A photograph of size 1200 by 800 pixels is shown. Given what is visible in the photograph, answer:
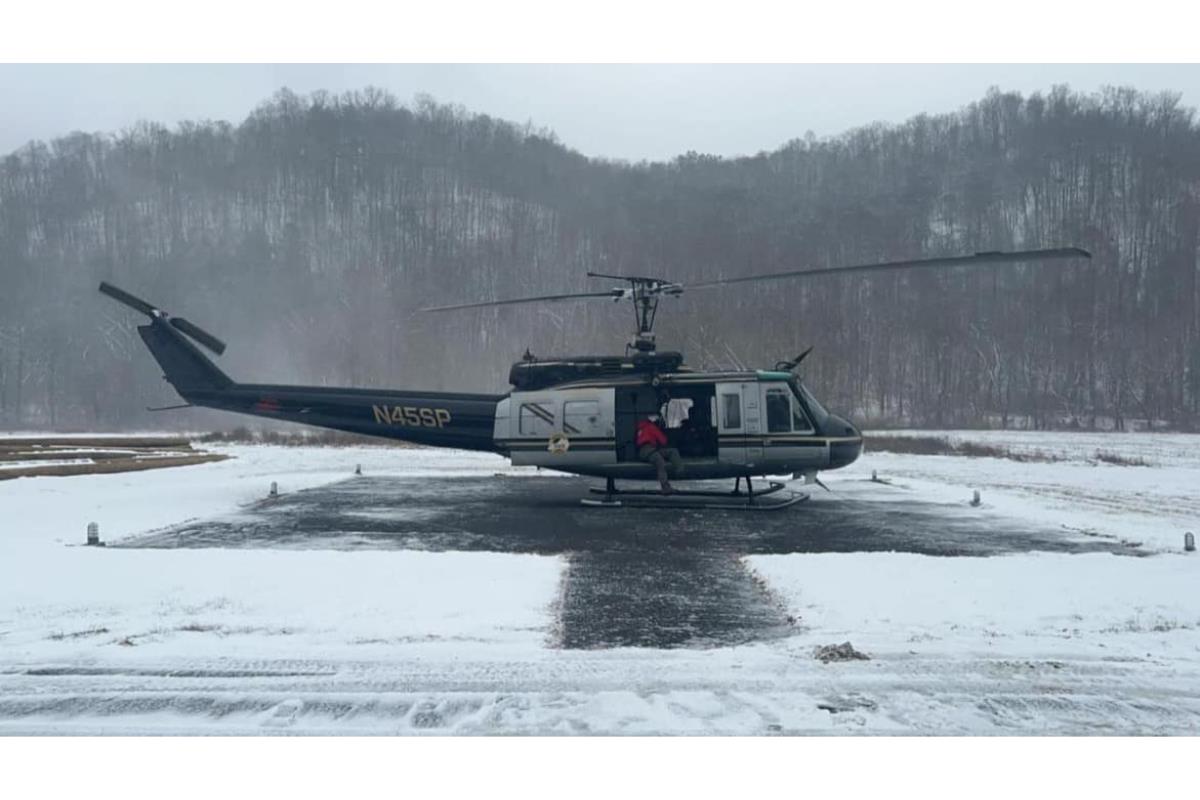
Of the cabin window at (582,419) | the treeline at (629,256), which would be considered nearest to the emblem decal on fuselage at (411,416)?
the cabin window at (582,419)

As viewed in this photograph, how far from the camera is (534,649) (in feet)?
19.7

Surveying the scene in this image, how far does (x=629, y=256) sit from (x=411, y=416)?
3343cm

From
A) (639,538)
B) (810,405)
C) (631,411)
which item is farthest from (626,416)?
(639,538)

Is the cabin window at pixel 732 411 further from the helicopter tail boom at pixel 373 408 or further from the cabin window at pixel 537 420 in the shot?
the helicopter tail boom at pixel 373 408

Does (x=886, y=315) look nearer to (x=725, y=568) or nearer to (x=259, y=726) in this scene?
(x=725, y=568)

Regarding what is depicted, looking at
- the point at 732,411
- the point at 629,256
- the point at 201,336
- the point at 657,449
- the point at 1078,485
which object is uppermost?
the point at 629,256

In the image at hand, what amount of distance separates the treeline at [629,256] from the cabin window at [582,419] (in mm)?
27400

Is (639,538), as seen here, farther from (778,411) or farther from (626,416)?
(778,411)

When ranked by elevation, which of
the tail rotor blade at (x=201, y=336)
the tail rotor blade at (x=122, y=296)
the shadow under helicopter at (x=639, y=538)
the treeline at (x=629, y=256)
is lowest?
the shadow under helicopter at (x=639, y=538)

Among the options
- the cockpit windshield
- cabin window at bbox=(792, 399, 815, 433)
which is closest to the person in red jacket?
cabin window at bbox=(792, 399, 815, 433)

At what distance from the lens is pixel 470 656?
19.3 feet

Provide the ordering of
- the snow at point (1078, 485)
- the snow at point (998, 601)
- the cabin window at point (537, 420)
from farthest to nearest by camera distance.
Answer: the cabin window at point (537, 420), the snow at point (1078, 485), the snow at point (998, 601)

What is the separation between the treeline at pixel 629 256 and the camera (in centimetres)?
4678

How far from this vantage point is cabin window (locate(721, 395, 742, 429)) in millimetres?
13031
